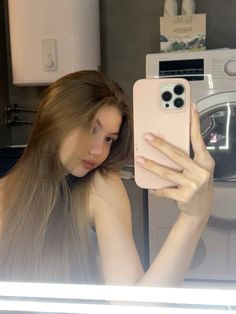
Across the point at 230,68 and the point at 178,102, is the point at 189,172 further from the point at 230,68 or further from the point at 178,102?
the point at 230,68

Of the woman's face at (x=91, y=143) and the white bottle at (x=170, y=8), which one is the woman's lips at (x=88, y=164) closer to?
the woman's face at (x=91, y=143)

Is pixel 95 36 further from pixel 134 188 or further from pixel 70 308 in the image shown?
pixel 70 308

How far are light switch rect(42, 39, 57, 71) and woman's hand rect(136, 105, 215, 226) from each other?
0.82 metres

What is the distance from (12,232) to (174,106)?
0.28m

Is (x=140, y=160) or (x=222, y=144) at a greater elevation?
(x=140, y=160)

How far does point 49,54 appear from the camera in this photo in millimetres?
1111

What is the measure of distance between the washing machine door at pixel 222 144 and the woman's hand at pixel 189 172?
26.5 inches

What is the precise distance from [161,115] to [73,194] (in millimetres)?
228

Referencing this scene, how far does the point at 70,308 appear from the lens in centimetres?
23

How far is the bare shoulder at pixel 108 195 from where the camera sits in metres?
0.51

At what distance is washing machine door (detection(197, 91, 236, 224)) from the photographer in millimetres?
1000

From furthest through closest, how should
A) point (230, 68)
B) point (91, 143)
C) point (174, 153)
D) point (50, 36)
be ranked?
point (50, 36) < point (230, 68) < point (91, 143) < point (174, 153)

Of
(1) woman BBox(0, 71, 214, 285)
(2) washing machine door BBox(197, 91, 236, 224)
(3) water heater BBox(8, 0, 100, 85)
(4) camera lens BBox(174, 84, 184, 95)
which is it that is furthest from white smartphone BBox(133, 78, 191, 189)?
(3) water heater BBox(8, 0, 100, 85)

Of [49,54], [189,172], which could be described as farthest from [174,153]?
[49,54]
